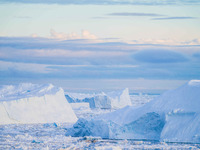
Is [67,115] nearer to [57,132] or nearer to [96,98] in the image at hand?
[57,132]

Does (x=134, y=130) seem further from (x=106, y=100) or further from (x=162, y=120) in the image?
(x=106, y=100)

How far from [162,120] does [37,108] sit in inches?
333

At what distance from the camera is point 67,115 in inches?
792

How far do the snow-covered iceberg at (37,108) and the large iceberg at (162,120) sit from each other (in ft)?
17.6

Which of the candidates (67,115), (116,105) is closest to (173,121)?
(67,115)

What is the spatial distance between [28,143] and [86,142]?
6.59 feet

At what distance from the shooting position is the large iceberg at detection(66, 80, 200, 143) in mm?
12520

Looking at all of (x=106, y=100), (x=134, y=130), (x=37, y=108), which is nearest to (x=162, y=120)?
(x=134, y=130)

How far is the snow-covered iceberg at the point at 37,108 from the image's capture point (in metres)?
18.4

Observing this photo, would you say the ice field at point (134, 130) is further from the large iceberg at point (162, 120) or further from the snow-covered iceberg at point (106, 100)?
the snow-covered iceberg at point (106, 100)

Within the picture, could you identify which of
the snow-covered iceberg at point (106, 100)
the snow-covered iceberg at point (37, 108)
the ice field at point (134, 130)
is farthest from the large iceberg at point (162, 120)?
the snow-covered iceberg at point (106, 100)

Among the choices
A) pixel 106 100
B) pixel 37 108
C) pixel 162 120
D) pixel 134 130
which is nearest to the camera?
pixel 162 120

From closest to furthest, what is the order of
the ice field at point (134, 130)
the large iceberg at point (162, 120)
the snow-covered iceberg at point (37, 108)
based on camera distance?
the ice field at point (134, 130)
the large iceberg at point (162, 120)
the snow-covered iceberg at point (37, 108)

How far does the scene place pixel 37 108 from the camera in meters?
19.4
